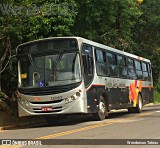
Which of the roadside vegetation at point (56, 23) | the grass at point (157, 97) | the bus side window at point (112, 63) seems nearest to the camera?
the bus side window at point (112, 63)

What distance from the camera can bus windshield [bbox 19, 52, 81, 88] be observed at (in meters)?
14.2

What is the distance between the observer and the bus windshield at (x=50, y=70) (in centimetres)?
1425

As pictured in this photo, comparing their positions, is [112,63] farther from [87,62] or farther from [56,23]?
[56,23]

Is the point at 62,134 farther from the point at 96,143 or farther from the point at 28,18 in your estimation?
the point at 28,18

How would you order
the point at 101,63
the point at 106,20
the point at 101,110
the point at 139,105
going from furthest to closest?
the point at 106,20, the point at 139,105, the point at 101,63, the point at 101,110

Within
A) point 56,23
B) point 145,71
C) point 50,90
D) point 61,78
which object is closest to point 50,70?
point 61,78

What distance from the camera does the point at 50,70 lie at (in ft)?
47.2

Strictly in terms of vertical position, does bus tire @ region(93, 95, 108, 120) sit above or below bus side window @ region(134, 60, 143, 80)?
below

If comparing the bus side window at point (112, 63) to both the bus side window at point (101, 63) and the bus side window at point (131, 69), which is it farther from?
the bus side window at point (131, 69)

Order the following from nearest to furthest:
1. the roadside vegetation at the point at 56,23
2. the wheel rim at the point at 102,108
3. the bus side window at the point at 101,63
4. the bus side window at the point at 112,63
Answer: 1. the wheel rim at the point at 102,108
2. the bus side window at the point at 101,63
3. the bus side window at the point at 112,63
4. the roadside vegetation at the point at 56,23

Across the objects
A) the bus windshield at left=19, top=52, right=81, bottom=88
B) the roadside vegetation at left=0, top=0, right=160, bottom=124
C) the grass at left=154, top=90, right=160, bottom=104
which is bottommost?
the grass at left=154, top=90, right=160, bottom=104

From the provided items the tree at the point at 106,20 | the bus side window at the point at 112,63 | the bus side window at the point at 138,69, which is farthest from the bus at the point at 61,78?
the tree at the point at 106,20

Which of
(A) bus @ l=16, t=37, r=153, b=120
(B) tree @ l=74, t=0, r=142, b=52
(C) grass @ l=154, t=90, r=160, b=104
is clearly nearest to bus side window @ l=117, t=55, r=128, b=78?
(A) bus @ l=16, t=37, r=153, b=120

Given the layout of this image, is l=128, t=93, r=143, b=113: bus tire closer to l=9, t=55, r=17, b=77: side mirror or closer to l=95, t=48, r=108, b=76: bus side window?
l=95, t=48, r=108, b=76: bus side window
